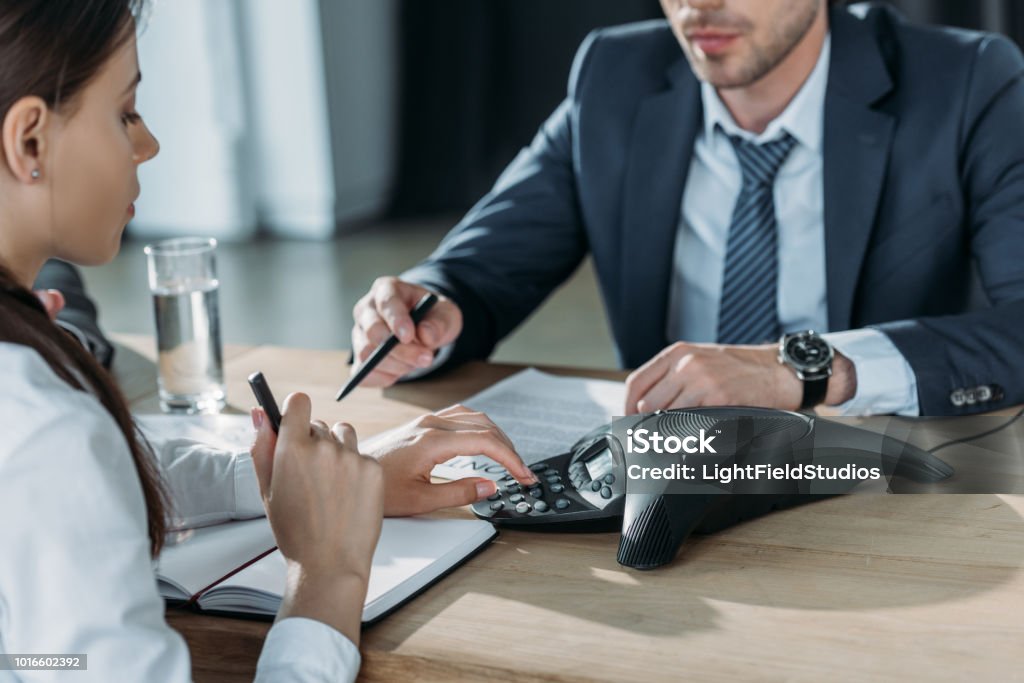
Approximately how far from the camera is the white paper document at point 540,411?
106 centimetres

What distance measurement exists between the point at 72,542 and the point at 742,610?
0.42 metres

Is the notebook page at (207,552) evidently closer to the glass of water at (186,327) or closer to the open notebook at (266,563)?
the open notebook at (266,563)

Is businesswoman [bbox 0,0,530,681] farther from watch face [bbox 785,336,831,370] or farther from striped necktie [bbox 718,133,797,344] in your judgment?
striped necktie [bbox 718,133,797,344]

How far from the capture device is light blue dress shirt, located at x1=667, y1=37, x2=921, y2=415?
1653mm

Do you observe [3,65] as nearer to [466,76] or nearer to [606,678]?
[606,678]

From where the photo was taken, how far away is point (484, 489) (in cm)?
94

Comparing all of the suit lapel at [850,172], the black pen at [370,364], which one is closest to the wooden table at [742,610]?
the black pen at [370,364]

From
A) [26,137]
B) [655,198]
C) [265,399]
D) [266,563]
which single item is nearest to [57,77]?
[26,137]

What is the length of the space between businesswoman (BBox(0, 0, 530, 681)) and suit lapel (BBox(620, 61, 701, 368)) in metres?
0.82

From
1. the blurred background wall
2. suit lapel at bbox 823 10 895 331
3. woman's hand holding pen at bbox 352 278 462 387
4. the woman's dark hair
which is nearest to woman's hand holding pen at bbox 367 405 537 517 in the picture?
the woman's dark hair

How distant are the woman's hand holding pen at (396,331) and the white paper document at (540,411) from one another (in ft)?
0.30

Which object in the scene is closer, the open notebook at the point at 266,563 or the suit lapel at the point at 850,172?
the open notebook at the point at 266,563

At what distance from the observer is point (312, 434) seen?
32.7 inches

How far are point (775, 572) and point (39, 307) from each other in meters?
0.52
